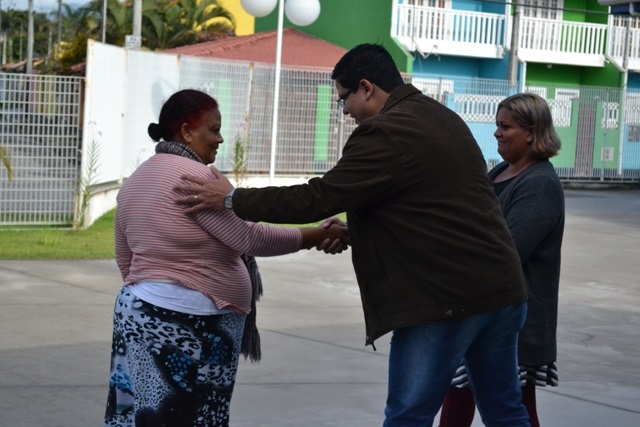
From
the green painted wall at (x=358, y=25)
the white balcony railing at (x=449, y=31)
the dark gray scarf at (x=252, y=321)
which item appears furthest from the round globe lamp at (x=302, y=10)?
the white balcony railing at (x=449, y=31)

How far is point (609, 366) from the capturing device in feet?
24.8

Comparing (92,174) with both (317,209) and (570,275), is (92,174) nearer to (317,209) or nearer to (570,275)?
(570,275)

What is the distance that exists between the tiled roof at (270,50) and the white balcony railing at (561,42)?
6.20 metres

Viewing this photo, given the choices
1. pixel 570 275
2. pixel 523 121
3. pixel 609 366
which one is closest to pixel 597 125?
pixel 570 275

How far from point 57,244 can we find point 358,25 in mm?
21564

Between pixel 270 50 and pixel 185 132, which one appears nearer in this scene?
pixel 185 132

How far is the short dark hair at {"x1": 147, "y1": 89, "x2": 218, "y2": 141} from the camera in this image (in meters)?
4.16

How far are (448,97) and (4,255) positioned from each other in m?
16.0

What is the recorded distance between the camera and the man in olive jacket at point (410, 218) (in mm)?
3750

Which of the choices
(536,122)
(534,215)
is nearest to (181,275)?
(534,215)

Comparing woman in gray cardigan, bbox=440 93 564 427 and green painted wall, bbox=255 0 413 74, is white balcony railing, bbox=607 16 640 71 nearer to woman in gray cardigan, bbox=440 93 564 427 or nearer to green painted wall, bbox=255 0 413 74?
green painted wall, bbox=255 0 413 74

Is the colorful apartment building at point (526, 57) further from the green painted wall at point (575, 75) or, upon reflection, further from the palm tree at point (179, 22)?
the palm tree at point (179, 22)

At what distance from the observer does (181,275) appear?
13.4ft

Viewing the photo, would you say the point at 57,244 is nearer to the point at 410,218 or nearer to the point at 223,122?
the point at 223,122
